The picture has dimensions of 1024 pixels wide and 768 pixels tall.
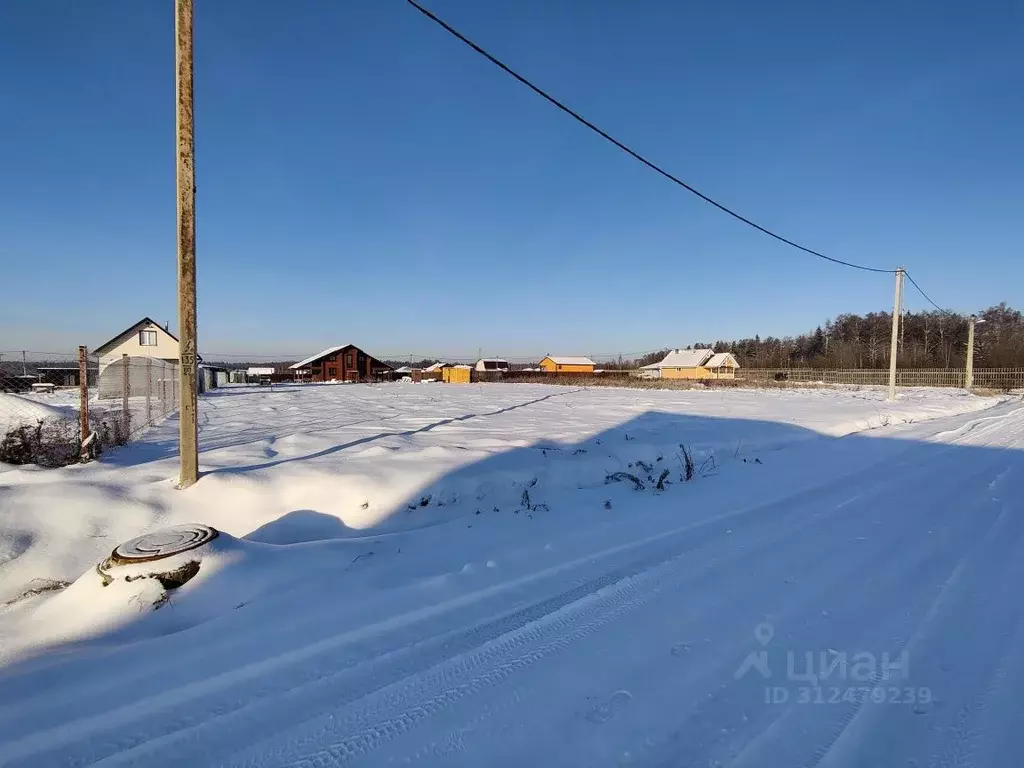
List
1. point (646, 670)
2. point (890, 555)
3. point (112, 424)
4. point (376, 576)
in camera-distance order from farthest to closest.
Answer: point (112, 424) < point (890, 555) < point (376, 576) < point (646, 670)

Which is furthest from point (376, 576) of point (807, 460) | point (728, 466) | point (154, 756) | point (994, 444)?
point (994, 444)

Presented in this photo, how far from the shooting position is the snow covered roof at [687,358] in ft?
260

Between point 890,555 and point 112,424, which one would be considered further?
point 112,424

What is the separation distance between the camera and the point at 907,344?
7612cm

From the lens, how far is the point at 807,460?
823 centimetres

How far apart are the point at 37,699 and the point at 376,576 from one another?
174cm

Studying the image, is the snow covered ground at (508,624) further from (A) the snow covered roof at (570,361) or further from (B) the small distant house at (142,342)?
(A) the snow covered roof at (570,361)

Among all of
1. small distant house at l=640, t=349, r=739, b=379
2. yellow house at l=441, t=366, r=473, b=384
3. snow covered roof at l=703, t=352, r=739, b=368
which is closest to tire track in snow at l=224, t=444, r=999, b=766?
yellow house at l=441, t=366, r=473, b=384

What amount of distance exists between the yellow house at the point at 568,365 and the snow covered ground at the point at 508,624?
263 ft

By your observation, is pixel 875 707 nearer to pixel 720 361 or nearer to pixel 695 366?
pixel 720 361

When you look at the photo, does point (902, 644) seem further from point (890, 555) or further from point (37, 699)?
point (37, 699)

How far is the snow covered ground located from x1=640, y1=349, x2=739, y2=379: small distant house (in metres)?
69.5

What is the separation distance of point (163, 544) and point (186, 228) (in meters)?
3.49

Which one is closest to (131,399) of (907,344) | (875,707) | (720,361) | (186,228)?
(186,228)
